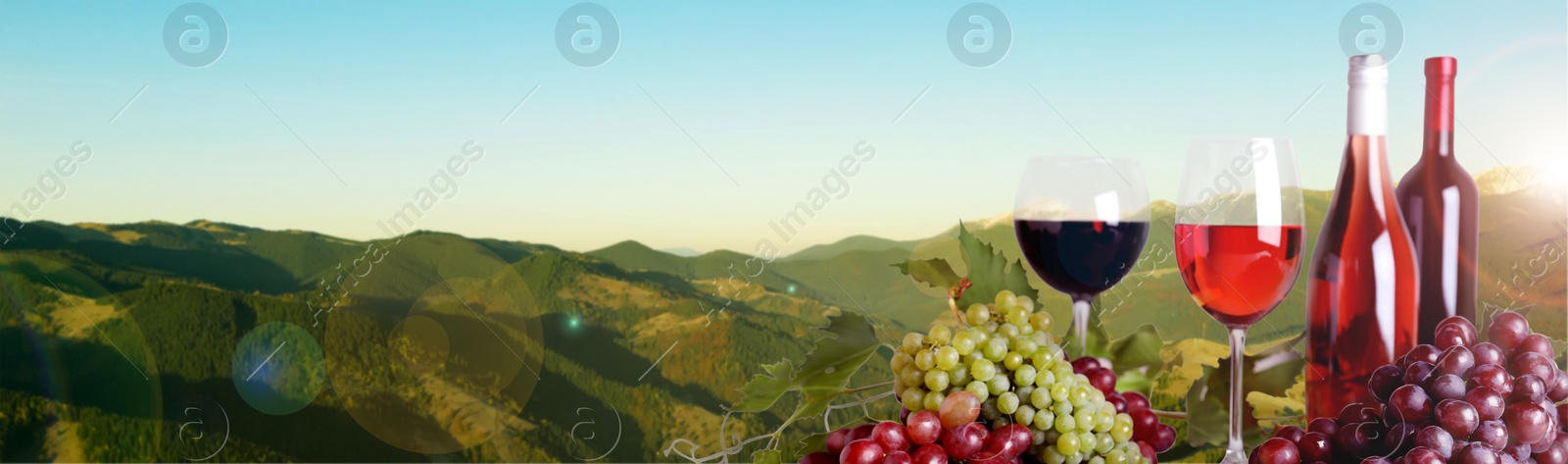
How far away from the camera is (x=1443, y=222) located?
1021mm

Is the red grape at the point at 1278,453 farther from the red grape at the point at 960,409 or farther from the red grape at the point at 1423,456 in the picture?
the red grape at the point at 960,409

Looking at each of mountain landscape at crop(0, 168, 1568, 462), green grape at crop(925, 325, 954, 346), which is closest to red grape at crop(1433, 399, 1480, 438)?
green grape at crop(925, 325, 954, 346)

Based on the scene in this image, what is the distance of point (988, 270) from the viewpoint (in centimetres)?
99

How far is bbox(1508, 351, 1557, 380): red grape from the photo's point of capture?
87 cm

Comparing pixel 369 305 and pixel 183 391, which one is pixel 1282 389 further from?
pixel 183 391

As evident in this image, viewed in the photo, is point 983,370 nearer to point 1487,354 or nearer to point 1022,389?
point 1022,389

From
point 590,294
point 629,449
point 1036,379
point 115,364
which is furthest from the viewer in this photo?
point 115,364

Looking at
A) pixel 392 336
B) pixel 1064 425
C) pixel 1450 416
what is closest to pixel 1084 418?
pixel 1064 425

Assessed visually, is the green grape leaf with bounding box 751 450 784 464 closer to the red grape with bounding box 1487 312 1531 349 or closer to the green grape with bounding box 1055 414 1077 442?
the green grape with bounding box 1055 414 1077 442

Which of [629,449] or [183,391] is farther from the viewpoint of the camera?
[183,391]

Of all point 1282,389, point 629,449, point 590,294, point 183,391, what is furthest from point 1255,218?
point 183,391

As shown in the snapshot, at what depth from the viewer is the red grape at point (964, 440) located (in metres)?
0.75

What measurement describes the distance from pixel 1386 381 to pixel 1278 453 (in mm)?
125

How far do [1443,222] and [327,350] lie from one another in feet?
14.7
